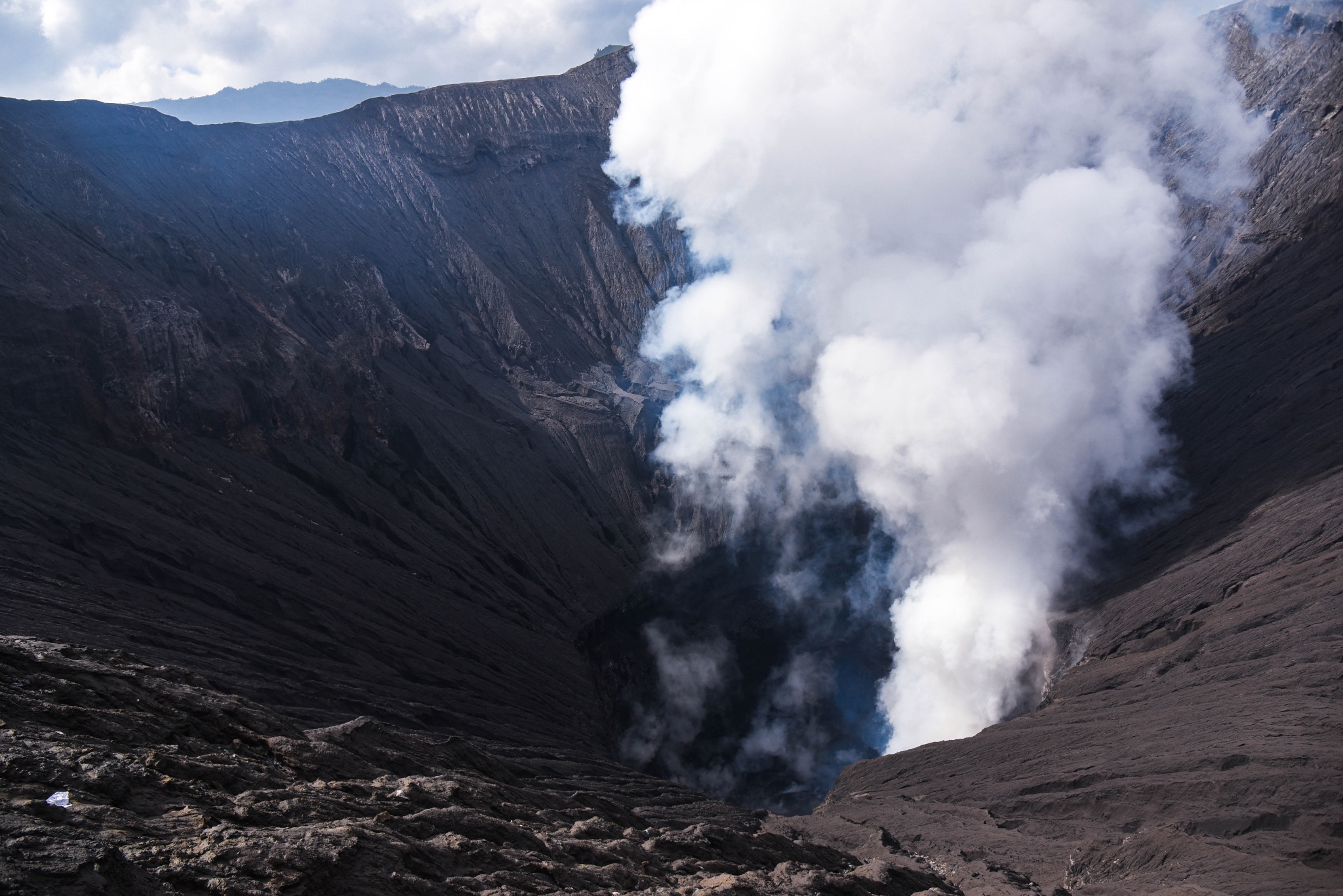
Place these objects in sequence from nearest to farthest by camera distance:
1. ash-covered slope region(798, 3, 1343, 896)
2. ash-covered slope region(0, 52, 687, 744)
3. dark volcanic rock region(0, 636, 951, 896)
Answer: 1. dark volcanic rock region(0, 636, 951, 896)
2. ash-covered slope region(798, 3, 1343, 896)
3. ash-covered slope region(0, 52, 687, 744)

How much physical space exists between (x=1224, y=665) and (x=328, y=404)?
143 feet

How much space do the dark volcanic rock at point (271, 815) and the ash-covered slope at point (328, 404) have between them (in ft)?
44.8

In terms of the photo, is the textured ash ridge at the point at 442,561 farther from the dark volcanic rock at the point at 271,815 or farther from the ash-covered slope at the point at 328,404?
the ash-covered slope at the point at 328,404

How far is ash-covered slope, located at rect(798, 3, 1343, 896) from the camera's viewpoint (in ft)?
92.3

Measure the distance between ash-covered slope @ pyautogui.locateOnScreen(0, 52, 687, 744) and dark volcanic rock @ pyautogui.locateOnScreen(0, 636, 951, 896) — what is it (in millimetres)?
13646

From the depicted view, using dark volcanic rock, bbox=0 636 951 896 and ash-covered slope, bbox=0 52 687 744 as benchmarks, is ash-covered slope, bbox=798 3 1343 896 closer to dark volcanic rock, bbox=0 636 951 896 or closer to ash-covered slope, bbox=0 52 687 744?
dark volcanic rock, bbox=0 636 951 896

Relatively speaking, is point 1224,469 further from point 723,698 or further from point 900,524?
point 723,698

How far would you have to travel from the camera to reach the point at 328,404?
53688mm

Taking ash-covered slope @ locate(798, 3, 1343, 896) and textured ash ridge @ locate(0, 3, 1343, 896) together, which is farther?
ash-covered slope @ locate(798, 3, 1343, 896)

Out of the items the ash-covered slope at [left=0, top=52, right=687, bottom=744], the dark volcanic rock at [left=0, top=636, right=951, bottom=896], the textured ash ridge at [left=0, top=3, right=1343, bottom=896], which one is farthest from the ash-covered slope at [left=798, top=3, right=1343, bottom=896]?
the ash-covered slope at [left=0, top=52, right=687, bottom=744]

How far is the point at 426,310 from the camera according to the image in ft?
233

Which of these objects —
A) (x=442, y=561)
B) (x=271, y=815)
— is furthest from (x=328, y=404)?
(x=271, y=815)

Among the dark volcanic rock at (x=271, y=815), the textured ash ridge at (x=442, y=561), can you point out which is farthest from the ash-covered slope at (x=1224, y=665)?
the dark volcanic rock at (x=271, y=815)

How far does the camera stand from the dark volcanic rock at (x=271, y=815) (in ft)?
36.9
